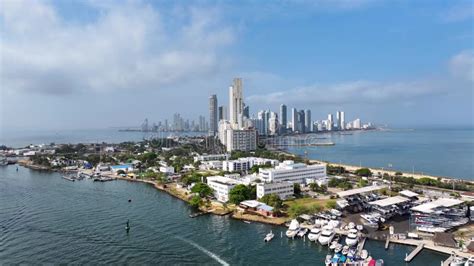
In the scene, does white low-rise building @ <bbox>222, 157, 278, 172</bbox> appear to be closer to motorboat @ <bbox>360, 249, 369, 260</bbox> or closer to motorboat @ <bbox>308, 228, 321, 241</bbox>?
motorboat @ <bbox>308, 228, 321, 241</bbox>

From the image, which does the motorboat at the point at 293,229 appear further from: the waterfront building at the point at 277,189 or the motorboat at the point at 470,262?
the motorboat at the point at 470,262

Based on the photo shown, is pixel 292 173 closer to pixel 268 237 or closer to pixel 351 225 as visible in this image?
pixel 351 225

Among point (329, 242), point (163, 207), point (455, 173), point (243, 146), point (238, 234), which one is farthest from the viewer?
Answer: point (243, 146)

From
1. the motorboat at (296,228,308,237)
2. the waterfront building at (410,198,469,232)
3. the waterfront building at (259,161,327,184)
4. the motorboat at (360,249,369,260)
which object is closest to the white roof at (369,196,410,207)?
the waterfront building at (410,198,469,232)

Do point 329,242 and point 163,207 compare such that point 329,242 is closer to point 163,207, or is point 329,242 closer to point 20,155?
point 163,207


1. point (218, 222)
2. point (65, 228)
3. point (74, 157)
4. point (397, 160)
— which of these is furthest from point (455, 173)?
point (74, 157)
